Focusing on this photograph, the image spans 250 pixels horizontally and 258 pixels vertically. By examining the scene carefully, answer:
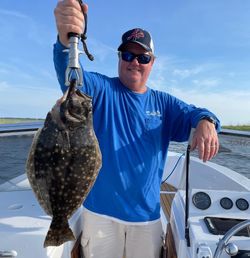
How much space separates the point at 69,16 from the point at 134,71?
3.98ft

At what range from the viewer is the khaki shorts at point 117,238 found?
2734mm

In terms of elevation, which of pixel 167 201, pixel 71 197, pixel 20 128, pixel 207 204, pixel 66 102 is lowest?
pixel 167 201

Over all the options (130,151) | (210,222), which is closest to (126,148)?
(130,151)

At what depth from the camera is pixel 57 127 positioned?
173 cm

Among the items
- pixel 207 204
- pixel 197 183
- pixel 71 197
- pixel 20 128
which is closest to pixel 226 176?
pixel 197 183

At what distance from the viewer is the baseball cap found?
2801 mm

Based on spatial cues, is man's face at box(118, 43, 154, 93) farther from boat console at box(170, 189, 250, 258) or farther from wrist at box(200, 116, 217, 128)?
boat console at box(170, 189, 250, 258)

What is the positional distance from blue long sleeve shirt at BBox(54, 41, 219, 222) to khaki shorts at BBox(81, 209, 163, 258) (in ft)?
0.26

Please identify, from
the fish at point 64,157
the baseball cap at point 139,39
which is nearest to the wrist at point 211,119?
the baseball cap at point 139,39

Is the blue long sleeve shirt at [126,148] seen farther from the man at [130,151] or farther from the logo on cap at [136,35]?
the logo on cap at [136,35]

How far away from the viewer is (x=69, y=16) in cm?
167

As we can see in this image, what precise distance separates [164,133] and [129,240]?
38.3 inches

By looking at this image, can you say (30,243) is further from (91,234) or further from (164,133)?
(164,133)

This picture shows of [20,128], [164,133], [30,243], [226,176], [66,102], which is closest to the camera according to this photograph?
[66,102]
